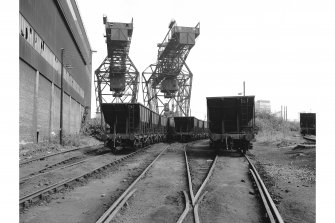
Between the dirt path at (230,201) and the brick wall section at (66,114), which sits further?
the brick wall section at (66,114)

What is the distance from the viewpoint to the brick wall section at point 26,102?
15.4 metres

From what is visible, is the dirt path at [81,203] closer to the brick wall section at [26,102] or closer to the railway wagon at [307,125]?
the brick wall section at [26,102]

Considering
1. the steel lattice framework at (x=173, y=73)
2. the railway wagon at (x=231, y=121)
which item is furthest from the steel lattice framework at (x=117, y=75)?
the railway wagon at (x=231, y=121)

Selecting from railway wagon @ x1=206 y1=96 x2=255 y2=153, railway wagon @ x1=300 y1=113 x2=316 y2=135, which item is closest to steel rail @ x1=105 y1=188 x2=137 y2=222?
railway wagon @ x1=206 y1=96 x2=255 y2=153

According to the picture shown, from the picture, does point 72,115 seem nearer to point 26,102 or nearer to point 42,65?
point 42,65

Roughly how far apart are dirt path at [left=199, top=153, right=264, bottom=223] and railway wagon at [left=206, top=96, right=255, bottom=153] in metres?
5.15

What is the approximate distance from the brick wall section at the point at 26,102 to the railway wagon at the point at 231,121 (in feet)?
31.8

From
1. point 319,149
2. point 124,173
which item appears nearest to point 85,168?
point 124,173

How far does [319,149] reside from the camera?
3295 mm

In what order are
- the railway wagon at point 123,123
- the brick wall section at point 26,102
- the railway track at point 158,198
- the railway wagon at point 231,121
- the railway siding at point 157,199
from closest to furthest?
the railway track at point 158,198 → the railway siding at point 157,199 → the railway wagon at point 231,121 → the brick wall section at point 26,102 → the railway wagon at point 123,123

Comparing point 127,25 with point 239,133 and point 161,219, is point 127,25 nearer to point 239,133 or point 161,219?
point 239,133

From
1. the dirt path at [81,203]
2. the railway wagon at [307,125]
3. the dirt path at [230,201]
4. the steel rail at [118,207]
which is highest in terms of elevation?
the railway wagon at [307,125]

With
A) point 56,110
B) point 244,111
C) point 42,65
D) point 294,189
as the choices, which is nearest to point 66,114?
point 56,110

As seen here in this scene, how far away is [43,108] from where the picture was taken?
773 inches
